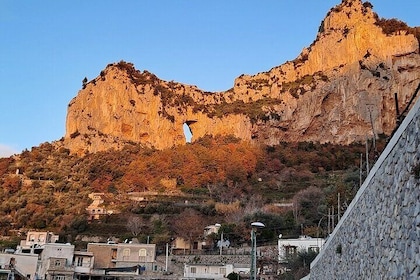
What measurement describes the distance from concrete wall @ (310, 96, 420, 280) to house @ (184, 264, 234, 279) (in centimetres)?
3398

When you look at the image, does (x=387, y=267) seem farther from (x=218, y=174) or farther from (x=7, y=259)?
(x=218, y=174)

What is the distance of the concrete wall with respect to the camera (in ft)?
14.8

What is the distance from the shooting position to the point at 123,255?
46.1 metres

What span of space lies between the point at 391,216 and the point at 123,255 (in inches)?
1701

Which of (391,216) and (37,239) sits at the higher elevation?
(37,239)

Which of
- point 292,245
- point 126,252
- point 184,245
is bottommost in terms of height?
point 126,252

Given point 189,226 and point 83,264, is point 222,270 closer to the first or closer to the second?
point 189,226

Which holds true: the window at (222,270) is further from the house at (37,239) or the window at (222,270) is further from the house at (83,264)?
the house at (37,239)

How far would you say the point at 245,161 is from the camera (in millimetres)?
76375


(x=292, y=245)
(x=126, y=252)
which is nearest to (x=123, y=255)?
(x=126, y=252)

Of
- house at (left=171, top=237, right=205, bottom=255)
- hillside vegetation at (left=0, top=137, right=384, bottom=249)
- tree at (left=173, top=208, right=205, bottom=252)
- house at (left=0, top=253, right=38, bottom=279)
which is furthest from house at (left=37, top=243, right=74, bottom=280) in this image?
tree at (left=173, top=208, right=205, bottom=252)

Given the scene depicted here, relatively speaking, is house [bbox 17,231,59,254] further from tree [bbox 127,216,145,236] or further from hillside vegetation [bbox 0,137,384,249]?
tree [bbox 127,216,145,236]

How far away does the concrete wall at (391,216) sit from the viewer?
4.52 meters

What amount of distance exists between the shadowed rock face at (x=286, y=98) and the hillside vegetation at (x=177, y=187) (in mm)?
5882
